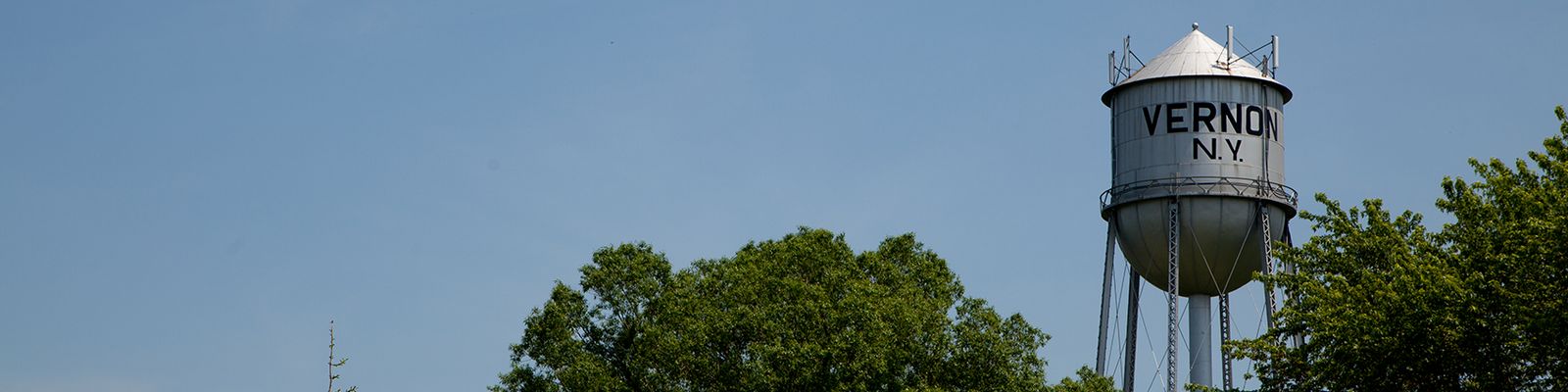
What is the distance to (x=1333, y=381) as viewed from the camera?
32.7m

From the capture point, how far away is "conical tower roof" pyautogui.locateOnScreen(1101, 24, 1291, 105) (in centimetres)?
4884

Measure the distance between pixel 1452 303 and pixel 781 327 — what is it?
1536 centimetres

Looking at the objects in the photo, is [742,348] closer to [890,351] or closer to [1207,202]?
[890,351]

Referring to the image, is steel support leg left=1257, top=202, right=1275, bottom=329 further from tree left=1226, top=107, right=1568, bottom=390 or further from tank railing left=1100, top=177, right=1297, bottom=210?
tree left=1226, top=107, right=1568, bottom=390

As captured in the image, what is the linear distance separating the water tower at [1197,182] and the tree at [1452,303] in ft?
41.0

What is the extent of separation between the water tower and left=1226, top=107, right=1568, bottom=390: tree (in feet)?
41.0

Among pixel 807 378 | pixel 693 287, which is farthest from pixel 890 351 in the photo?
pixel 693 287

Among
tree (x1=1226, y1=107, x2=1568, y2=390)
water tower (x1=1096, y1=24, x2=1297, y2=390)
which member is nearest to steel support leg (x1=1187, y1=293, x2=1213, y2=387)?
water tower (x1=1096, y1=24, x2=1297, y2=390)

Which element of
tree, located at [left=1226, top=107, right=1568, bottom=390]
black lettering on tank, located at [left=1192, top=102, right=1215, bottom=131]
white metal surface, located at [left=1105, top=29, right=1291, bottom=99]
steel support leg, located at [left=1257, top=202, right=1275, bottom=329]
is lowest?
tree, located at [left=1226, top=107, right=1568, bottom=390]

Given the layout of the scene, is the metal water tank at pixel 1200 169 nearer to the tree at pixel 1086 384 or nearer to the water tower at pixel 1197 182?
the water tower at pixel 1197 182

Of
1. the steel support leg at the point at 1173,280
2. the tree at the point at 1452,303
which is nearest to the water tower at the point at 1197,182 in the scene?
the steel support leg at the point at 1173,280

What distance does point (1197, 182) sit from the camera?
157 ft

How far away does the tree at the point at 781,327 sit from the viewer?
41906mm

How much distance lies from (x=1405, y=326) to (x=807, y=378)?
1349cm
